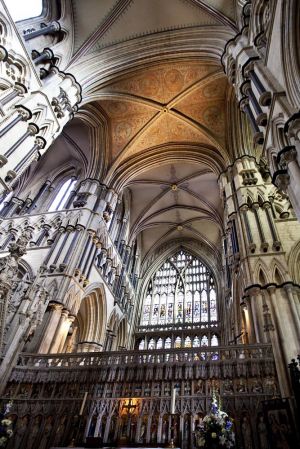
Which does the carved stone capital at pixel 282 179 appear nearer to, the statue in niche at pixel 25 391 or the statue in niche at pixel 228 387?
the statue in niche at pixel 228 387

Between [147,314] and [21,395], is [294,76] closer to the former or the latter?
[21,395]

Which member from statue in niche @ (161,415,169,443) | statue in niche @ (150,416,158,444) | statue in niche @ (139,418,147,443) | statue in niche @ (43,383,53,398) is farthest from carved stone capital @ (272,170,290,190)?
statue in niche @ (43,383,53,398)

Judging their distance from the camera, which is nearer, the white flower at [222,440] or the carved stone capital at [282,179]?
the white flower at [222,440]

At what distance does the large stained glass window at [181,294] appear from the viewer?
1850 centimetres

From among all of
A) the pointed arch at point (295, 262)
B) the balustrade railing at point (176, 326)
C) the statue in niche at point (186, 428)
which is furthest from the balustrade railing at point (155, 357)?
the balustrade railing at point (176, 326)

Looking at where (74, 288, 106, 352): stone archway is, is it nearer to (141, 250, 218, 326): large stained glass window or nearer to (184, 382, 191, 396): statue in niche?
(141, 250, 218, 326): large stained glass window

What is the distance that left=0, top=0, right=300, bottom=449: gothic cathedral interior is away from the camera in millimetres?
5992

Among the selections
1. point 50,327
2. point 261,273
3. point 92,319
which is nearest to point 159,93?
point 261,273

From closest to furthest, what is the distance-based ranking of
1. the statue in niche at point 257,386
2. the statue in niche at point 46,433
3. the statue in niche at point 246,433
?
the statue in niche at point 246,433 < the statue in niche at point 46,433 < the statue in niche at point 257,386

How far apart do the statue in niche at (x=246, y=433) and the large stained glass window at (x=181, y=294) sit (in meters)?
12.0

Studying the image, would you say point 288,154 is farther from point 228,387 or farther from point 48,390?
point 48,390

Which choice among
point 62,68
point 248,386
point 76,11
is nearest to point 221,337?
point 248,386

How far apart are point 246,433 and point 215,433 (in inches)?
48.7

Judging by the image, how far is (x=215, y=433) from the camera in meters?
4.68
